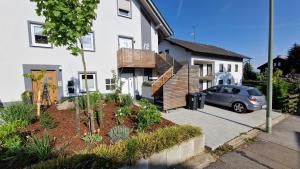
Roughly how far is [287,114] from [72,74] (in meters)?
13.8

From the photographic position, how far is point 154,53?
13.6 meters

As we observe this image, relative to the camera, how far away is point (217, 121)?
8156mm

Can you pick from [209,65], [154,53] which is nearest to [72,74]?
[154,53]

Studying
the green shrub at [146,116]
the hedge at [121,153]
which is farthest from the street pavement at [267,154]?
the green shrub at [146,116]

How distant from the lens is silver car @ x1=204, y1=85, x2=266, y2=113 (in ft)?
32.1

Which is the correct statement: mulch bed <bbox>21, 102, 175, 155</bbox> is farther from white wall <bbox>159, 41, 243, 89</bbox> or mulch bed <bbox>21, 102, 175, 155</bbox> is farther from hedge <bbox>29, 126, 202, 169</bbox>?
white wall <bbox>159, 41, 243, 89</bbox>

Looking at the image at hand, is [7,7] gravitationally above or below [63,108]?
above

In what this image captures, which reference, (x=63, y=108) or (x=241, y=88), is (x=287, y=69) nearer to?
(x=241, y=88)

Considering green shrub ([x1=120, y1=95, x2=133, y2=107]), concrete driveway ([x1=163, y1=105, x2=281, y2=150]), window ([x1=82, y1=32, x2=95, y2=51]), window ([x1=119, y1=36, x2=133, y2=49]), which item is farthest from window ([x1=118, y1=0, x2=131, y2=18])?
concrete driveway ([x1=163, y1=105, x2=281, y2=150])

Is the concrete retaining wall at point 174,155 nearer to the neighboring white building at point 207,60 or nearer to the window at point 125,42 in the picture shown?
the window at point 125,42

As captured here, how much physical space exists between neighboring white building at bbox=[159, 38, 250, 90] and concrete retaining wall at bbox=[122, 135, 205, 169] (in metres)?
13.3

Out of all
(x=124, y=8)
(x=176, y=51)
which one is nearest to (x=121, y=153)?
(x=124, y=8)

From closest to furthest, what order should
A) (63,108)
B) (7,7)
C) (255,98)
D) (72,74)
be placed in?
1. (63,108)
2. (7,7)
3. (255,98)
4. (72,74)

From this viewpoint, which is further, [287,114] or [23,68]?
[287,114]
